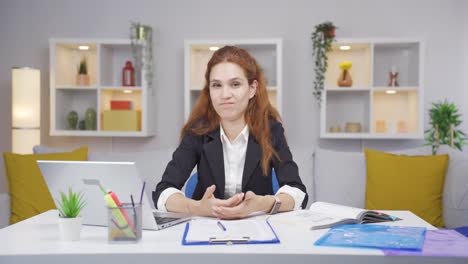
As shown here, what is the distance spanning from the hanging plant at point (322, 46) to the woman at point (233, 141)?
→ 2252mm

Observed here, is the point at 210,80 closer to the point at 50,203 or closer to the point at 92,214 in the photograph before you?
the point at 92,214

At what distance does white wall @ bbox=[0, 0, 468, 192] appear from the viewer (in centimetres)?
474

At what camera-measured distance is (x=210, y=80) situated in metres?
2.10

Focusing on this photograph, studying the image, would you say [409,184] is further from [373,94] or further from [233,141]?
[233,141]

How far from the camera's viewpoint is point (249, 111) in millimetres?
2250

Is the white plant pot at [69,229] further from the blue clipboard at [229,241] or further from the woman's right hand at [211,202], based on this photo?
the woman's right hand at [211,202]

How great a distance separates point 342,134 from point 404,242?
10.6ft

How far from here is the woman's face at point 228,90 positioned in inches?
80.1

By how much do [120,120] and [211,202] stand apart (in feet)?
9.99

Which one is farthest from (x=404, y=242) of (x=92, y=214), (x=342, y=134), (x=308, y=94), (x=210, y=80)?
(x=308, y=94)

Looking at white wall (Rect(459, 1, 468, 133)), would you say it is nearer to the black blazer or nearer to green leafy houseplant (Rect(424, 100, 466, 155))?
green leafy houseplant (Rect(424, 100, 466, 155))

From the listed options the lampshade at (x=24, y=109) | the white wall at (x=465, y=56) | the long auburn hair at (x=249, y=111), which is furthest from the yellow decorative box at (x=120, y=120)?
the white wall at (x=465, y=56)

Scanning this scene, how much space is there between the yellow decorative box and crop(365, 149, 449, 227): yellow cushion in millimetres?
2101

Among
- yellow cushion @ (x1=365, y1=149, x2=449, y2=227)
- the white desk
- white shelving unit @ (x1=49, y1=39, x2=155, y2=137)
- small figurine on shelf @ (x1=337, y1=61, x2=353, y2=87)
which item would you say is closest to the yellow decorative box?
white shelving unit @ (x1=49, y1=39, x2=155, y2=137)
